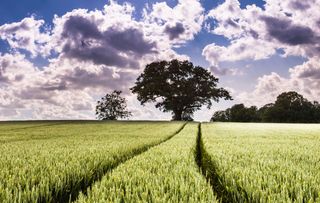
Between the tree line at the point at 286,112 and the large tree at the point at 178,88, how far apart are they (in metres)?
39.4

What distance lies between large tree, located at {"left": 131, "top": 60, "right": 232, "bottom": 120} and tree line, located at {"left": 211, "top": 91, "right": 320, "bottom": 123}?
39.4 meters

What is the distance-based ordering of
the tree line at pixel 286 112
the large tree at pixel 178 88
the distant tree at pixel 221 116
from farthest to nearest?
the distant tree at pixel 221 116 < the tree line at pixel 286 112 < the large tree at pixel 178 88

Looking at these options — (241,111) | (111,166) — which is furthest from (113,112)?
(111,166)

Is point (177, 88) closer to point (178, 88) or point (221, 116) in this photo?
point (178, 88)

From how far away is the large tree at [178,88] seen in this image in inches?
2490

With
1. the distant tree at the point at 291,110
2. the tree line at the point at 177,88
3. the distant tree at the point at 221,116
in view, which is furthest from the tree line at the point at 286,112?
the tree line at the point at 177,88

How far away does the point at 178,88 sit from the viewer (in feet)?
211

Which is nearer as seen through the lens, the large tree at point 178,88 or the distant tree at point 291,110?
the large tree at point 178,88

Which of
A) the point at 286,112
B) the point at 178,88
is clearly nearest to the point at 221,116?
the point at 286,112

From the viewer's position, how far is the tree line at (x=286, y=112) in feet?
309

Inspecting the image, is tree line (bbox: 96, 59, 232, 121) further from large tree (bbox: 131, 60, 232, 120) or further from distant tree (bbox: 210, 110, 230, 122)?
distant tree (bbox: 210, 110, 230, 122)

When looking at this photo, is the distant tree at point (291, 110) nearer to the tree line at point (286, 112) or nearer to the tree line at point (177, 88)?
the tree line at point (286, 112)

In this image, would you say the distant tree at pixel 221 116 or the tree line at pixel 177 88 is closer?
the tree line at pixel 177 88

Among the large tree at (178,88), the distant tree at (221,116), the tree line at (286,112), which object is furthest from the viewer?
the distant tree at (221,116)
